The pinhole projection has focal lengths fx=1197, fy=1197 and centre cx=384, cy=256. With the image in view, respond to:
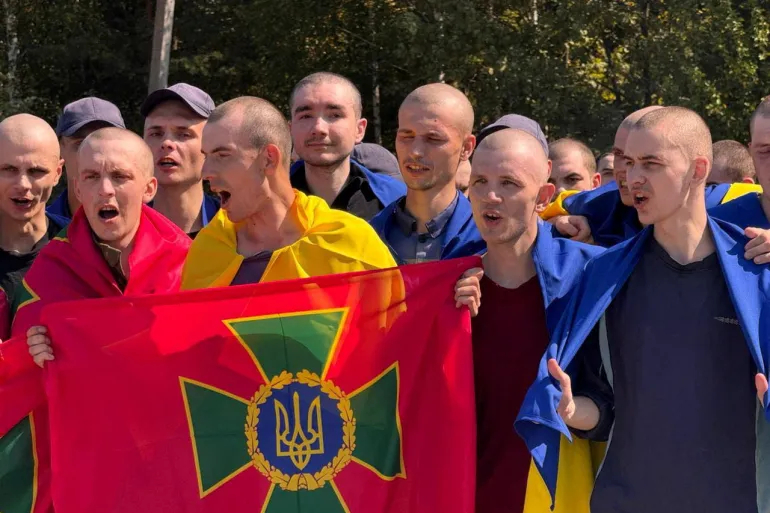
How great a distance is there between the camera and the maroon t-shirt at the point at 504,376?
443 centimetres

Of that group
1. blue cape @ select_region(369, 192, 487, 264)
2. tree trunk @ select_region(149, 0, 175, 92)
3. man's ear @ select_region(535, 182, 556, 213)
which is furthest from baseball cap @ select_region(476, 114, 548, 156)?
tree trunk @ select_region(149, 0, 175, 92)

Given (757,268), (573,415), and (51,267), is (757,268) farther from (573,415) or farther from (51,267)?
(51,267)

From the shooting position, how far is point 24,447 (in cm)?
480

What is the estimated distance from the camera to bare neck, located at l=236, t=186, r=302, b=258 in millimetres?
4840

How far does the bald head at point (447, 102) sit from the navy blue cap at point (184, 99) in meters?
1.31

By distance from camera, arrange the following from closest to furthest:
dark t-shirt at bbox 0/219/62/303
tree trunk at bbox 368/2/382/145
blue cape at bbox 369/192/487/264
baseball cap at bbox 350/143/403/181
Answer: blue cape at bbox 369/192/487/264, dark t-shirt at bbox 0/219/62/303, baseball cap at bbox 350/143/403/181, tree trunk at bbox 368/2/382/145

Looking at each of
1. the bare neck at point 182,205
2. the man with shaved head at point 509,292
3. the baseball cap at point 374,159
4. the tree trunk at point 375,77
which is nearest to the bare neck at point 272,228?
the man with shaved head at point 509,292

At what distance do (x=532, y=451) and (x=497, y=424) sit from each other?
45 cm

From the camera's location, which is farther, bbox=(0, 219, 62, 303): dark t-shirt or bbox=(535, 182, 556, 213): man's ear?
bbox=(0, 219, 62, 303): dark t-shirt

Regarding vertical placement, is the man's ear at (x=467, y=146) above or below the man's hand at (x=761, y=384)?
above

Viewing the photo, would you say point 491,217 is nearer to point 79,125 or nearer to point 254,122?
point 254,122

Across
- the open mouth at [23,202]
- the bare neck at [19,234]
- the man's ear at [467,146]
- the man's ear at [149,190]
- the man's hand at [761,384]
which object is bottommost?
the man's hand at [761,384]

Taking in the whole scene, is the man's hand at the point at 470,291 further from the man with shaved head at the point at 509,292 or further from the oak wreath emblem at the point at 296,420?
the oak wreath emblem at the point at 296,420

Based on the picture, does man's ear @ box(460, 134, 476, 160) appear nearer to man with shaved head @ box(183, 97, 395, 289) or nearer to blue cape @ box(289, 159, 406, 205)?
blue cape @ box(289, 159, 406, 205)
